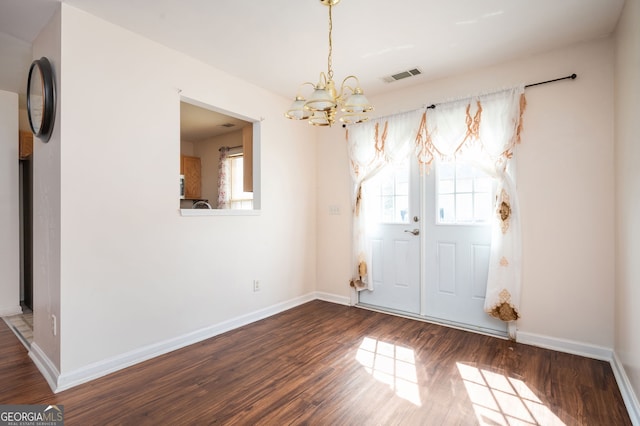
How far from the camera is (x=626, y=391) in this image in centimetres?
208

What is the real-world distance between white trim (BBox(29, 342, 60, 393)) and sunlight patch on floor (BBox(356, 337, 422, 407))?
2193mm

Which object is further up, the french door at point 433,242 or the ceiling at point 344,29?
the ceiling at point 344,29

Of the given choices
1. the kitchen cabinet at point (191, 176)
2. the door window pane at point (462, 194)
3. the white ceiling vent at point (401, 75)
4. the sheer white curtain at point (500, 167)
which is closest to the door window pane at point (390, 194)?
the door window pane at point (462, 194)

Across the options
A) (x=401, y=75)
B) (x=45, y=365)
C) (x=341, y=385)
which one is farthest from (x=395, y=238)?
(x=45, y=365)

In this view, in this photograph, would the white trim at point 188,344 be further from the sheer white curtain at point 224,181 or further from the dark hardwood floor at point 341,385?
the sheer white curtain at point 224,181

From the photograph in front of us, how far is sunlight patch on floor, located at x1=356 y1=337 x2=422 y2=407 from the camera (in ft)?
7.28

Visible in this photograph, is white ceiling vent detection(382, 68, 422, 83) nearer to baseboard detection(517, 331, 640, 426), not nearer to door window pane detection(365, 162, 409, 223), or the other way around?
door window pane detection(365, 162, 409, 223)

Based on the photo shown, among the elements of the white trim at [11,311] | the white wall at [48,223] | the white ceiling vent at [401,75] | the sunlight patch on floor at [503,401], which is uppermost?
the white ceiling vent at [401,75]

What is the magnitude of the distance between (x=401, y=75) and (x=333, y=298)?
2.87 meters

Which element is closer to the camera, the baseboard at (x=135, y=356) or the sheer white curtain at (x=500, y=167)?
the baseboard at (x=135, y=356)

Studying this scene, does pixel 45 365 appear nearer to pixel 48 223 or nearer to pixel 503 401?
pixel 48 223

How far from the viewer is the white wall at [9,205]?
377 cm

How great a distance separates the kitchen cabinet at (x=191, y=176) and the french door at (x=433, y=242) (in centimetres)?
386

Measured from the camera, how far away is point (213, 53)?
296 cm
